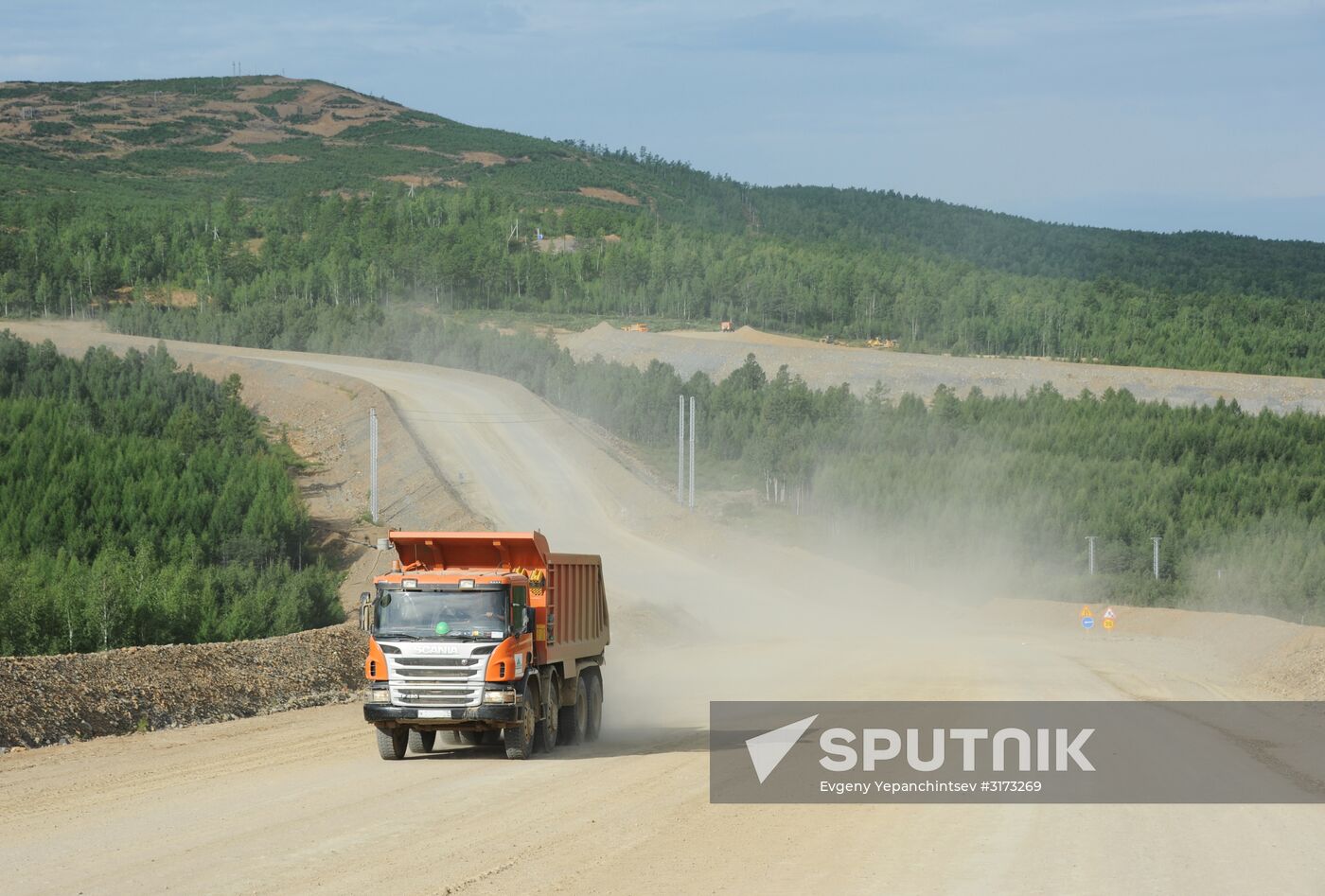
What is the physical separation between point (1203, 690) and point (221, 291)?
10263 centimetres

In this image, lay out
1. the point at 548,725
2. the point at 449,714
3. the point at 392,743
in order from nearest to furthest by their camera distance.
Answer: the point at 449,714 → the point at 392,743 → the point at 548,725

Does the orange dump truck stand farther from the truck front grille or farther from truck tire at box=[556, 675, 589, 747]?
truck tire at box=[556, 675, 589, 747]

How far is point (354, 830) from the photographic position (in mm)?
13633

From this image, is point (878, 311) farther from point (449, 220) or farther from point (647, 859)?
point (647, 859)

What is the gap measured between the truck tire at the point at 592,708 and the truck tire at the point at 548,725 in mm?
1558

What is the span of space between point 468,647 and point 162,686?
811cm

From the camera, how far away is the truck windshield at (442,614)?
18203mm

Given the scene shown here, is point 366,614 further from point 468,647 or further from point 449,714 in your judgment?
point 449,714

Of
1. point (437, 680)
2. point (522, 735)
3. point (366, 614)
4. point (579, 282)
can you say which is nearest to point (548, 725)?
point (522, 735)

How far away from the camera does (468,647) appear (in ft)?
59.3

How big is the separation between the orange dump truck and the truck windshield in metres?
0.01

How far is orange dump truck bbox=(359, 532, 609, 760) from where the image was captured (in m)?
18.0

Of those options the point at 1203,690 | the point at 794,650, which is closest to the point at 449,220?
the point at 794,650

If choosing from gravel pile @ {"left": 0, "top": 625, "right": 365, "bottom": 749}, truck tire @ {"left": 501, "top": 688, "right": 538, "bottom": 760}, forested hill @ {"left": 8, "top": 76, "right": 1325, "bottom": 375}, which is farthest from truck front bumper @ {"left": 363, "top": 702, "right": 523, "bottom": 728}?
forested hill @ {"left": 8, "top": 76, "right": 1325, "bottom": 375}
